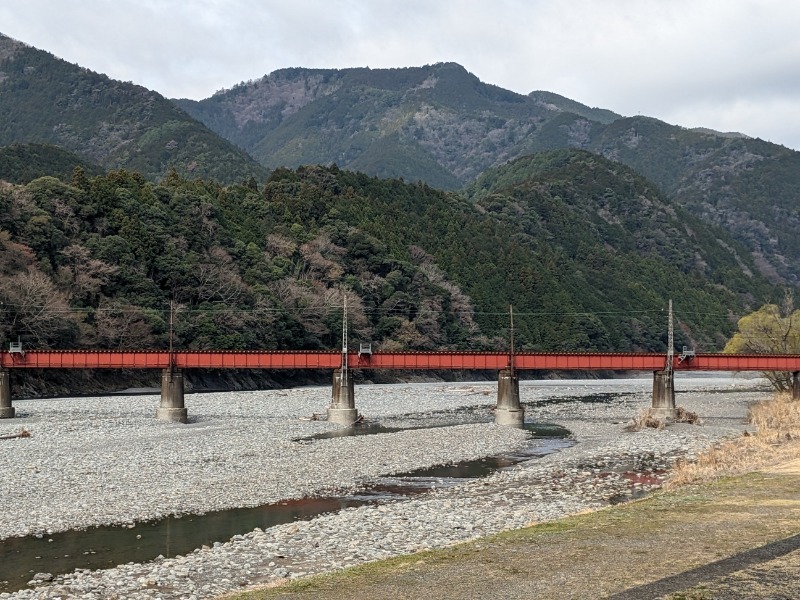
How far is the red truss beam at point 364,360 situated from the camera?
71.5 m

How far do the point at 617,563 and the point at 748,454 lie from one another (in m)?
23.5

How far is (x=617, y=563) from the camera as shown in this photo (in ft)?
65.6

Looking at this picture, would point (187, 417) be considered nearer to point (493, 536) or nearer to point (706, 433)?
point (706, 433)

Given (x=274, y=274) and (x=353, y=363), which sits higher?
(x=274, y=274)

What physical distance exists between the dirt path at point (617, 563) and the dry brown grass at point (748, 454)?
8.75 meters

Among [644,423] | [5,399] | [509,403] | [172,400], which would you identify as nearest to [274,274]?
[172,400]

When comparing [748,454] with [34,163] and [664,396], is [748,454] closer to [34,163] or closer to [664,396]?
[664,396]

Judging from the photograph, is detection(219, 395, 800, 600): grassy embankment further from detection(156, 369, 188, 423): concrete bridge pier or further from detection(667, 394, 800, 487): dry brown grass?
detection(156, 369, 188, 423): concrete bridge pier

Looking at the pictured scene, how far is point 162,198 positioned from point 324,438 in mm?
79950

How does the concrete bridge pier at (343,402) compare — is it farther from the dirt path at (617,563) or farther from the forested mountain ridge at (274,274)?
the dirt path at (617,563)

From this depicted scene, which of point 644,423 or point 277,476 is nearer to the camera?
point 277,476

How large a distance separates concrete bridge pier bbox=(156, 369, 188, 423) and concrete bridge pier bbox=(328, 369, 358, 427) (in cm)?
1048

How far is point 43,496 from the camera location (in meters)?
34.4

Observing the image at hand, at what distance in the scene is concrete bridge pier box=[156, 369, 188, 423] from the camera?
6475cm
